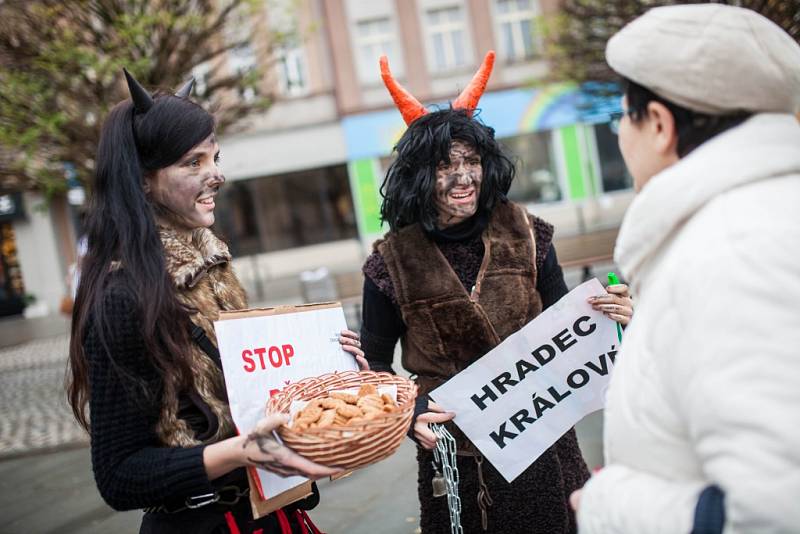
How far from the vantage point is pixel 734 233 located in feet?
3.04

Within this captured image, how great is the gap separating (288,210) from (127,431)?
1912 centimetres

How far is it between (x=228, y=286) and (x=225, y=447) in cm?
48

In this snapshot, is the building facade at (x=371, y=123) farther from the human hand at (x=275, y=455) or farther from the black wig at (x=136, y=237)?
the human hand at (x=275, y=455)

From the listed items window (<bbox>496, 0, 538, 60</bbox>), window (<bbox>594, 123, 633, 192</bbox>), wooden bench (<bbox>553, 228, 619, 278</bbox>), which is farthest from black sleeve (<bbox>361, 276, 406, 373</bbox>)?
window (<bbox>594, 123, 633, 192</bbox>)

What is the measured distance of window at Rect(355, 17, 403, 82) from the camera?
19.5 metres

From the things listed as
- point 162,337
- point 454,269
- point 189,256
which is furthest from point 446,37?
point 162,337

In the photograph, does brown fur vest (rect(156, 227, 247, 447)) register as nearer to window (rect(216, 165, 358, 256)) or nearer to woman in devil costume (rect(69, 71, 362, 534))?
woman in devil costume (rect(69, 71, 362, 534))

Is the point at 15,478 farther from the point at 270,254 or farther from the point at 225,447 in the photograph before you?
the point at 270,254

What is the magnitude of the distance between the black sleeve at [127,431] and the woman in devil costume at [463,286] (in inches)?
31.4

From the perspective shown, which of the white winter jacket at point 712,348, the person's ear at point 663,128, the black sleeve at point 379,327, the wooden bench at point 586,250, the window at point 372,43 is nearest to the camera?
the white winter jacket at point 712,348

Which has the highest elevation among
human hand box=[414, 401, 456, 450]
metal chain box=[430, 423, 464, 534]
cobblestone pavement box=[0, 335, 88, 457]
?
human hand box=[414, 401, 456, 450]

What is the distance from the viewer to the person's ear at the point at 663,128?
111cm

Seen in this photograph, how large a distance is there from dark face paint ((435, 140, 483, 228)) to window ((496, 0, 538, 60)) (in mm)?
18721

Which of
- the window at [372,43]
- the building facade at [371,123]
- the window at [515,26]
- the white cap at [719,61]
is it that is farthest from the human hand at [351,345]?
the window at [515,26]
